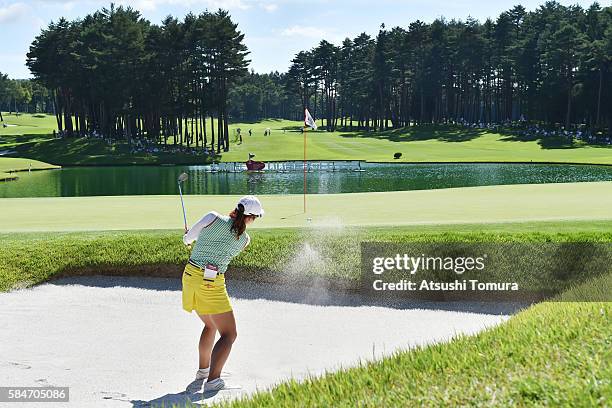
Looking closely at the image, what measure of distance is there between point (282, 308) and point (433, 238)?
11.3 ft

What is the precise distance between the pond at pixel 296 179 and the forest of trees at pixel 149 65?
22.4 metres

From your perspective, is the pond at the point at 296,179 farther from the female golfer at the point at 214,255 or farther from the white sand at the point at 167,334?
the female golfer at the point at 214,255

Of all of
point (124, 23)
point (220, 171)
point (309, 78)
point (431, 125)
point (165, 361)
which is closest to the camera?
point (165, 361)

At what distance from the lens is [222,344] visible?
7.47 m

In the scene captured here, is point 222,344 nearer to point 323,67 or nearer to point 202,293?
point 202,293

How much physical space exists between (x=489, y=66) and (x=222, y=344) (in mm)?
110685

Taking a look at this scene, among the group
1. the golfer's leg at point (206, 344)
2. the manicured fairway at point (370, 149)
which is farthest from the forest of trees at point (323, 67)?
the golfer's leg at point (206, 344)

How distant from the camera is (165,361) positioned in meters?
8.58

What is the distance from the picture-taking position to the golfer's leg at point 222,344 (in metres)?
7.38

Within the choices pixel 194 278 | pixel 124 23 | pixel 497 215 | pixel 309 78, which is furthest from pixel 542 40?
pixel 194 278

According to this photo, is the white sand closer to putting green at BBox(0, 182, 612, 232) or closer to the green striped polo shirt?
the green striped polo shirt

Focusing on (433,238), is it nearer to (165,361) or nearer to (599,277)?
(599,277)

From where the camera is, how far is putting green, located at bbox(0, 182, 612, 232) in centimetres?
1733

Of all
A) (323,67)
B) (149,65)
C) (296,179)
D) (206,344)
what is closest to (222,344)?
(206,344)
